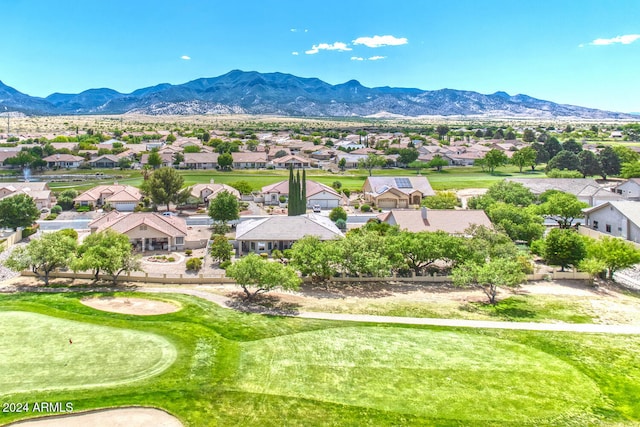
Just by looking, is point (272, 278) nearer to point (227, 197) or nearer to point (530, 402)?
point (530, 402)

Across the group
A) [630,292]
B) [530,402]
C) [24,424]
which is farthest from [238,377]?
[630,292]

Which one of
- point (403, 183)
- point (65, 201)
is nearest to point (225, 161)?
point (65, 201)

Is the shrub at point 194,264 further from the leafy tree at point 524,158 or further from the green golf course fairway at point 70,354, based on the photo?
the leafy tree at point 524,158

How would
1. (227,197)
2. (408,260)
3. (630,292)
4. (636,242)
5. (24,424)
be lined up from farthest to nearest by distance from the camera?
(227,197)
(636,242)
(408,260)
(630,292)
(24,424)

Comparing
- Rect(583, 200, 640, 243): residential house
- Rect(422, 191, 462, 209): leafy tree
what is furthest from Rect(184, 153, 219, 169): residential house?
Rect(583, 200, 640, 243): residential house

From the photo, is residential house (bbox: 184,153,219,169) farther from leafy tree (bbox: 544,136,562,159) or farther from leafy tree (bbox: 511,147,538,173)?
leafy tree (bbox: 544,136,562,159)

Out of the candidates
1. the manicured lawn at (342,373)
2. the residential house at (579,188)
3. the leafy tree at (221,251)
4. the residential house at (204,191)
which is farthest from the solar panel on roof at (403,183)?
the manicured lawn at (342,373)

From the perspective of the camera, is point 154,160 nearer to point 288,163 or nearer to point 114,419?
point 288,163
